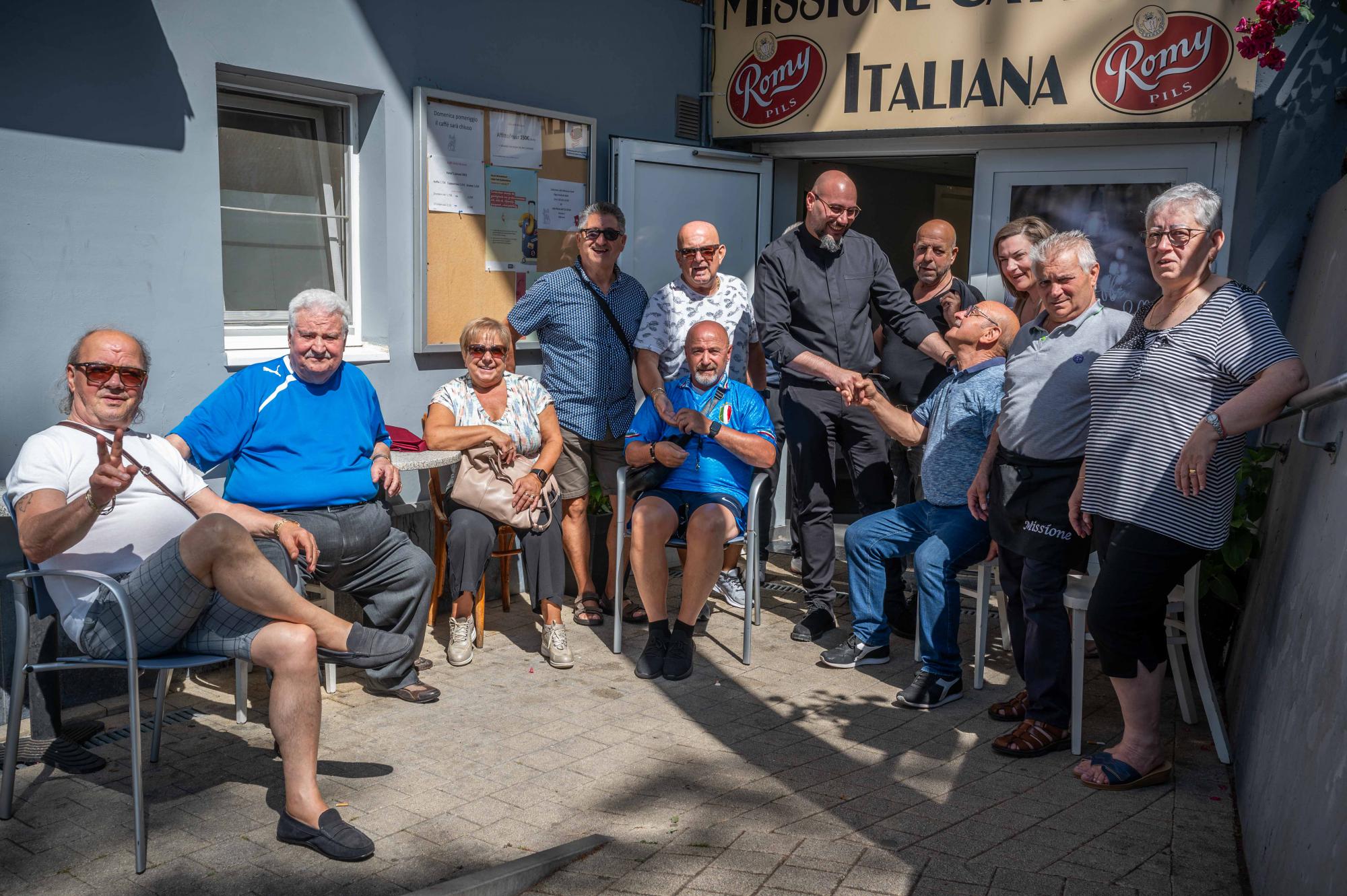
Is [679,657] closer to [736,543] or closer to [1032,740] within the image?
[736,543]

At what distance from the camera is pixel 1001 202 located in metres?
6.79

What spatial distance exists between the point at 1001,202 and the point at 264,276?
4.14 meters

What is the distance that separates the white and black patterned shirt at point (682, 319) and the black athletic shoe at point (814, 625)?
A: 46.5 inches

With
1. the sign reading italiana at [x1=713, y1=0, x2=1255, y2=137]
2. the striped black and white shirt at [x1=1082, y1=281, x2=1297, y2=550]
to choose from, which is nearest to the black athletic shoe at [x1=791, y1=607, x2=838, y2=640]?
the striped black and white shirt at [x1=1082, y1=281, x2=1297, y2=550]

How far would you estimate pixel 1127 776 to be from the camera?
144 inches

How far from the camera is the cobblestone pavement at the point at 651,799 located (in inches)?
119

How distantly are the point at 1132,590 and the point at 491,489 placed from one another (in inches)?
103

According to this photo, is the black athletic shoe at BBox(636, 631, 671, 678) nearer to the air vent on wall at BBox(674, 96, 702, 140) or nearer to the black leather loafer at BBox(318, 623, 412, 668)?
the black leather loafer at BBox(318, 623, 412, 668)

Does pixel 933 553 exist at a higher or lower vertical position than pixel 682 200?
lower

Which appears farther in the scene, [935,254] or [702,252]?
[935,254]

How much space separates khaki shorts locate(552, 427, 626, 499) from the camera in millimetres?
5516

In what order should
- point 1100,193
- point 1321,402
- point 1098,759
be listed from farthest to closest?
point 1100,193, point 1098,759, point 1321,402

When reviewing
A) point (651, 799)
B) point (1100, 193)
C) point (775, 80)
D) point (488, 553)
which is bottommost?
point (651, 799)

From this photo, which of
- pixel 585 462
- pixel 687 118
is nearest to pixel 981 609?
pixel 585 462
